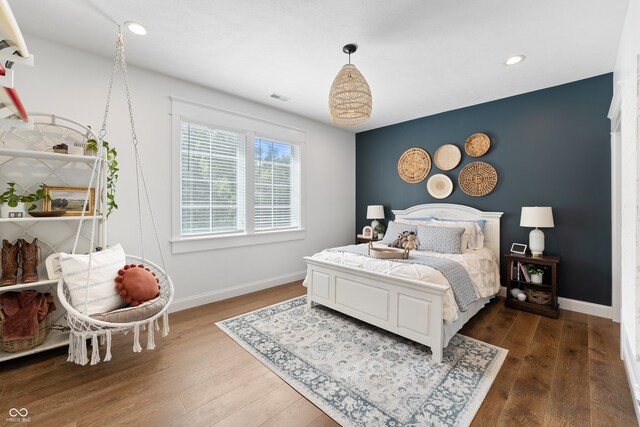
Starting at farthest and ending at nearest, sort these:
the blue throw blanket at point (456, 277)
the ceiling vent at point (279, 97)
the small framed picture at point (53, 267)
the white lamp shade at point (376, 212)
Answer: the white lamp shade at point (376, 212)
the ceiling vent at point (279, 97)
the blue throw blanket at point (456, 277)
the small framed picture at point (53, 267)

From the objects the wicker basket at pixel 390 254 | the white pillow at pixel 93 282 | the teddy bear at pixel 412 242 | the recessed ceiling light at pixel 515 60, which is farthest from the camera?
the teddy bear at pixel 412 242

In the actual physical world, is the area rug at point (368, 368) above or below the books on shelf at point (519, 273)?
below

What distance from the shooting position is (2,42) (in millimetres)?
798

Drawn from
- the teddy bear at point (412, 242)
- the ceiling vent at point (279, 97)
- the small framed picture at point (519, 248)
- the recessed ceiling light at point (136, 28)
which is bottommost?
the small framed picture at point (519, 248)

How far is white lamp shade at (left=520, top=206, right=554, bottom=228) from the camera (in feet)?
10.0

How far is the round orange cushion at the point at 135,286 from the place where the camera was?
210cm

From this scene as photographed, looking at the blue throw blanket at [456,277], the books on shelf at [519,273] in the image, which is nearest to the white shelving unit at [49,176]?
the blue throw blanket at [456,277]

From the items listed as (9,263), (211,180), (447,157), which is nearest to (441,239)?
(447,157)

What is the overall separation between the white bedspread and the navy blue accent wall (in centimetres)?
53

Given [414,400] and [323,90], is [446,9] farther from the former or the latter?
[414,400]

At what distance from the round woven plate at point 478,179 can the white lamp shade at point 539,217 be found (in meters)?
0.68

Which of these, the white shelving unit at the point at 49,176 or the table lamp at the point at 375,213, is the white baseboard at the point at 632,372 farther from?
the white shelving unit at the point at 49,176

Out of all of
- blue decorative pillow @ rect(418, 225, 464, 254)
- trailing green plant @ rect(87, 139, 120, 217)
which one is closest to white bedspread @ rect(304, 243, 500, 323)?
blue decorative pillow @ rect(418, 225, 464, 254)

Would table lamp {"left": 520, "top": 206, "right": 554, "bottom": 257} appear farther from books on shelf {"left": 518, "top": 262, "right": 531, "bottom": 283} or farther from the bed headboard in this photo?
the bed headboard
